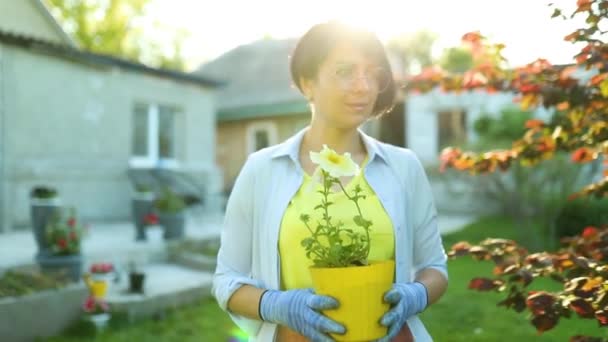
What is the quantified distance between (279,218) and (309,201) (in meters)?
0.10

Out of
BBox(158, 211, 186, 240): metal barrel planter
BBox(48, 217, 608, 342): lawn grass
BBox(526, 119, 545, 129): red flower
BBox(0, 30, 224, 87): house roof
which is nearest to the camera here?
BBox(526, 119, 545, 129): red flower

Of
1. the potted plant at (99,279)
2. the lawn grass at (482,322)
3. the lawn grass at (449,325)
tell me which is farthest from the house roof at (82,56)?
the lawn grass at (482,322)

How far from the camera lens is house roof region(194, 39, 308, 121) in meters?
19.1

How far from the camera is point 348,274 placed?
1486 mm

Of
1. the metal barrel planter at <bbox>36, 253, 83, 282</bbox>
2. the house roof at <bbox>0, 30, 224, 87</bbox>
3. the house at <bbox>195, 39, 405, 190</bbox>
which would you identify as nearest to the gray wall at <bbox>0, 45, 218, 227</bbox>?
the house roof at <bbox>0, 30, 224, 87</bbox>

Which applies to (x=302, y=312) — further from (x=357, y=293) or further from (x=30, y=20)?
(x=30, y=20)

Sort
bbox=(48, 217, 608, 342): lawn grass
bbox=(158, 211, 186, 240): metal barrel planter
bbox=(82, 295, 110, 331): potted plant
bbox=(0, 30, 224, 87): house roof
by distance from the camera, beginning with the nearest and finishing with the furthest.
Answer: bbox=(48, 217, 608, 342): lawn grass
bbox=(82, 295, 110, 331): potted plant
bbox=(158, 211, 186, 240): metal barrel planter
bbox=(0, 30, 224, 87): house roof

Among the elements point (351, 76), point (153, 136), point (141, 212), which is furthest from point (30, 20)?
point (351, 76)

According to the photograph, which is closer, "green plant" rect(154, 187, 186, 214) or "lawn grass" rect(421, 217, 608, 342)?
"lawn grass" rect(421, 217, 608, 342)

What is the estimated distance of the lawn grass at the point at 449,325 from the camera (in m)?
5.02

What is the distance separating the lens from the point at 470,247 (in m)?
Result: 2.47

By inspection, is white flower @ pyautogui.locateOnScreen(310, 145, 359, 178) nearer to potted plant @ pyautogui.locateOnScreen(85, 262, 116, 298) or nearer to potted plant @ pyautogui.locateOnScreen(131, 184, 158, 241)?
potted plant @ pyautogui.locateOnScreen(85, 262, 116, 298)

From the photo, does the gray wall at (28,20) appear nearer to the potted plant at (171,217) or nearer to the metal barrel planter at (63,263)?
the potted plant at (171,217)

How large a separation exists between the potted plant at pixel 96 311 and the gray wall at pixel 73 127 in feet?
18.6
